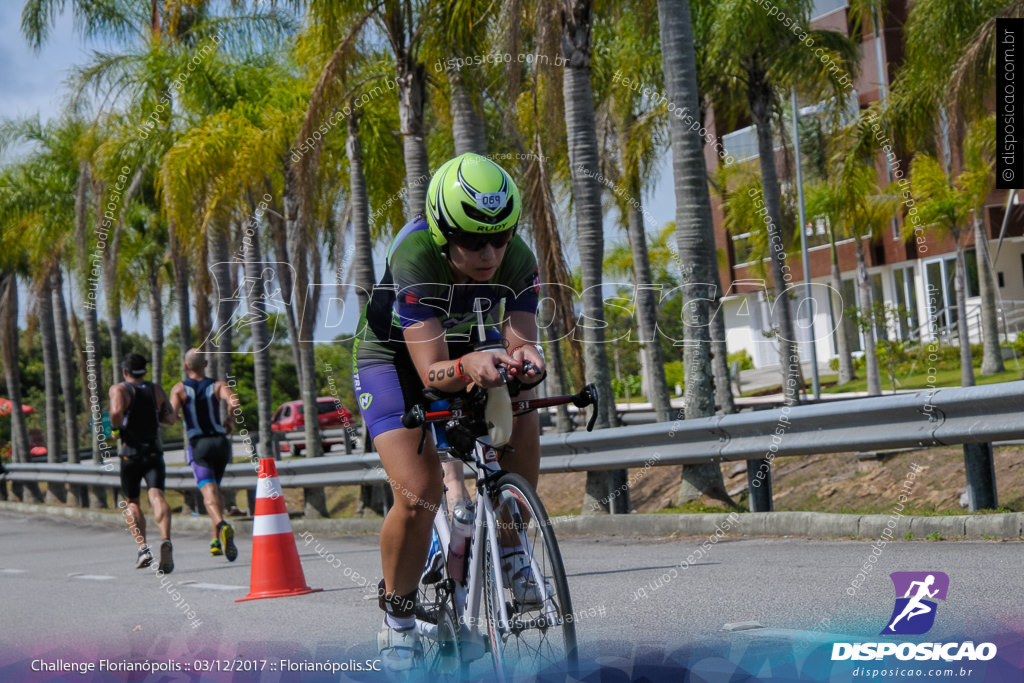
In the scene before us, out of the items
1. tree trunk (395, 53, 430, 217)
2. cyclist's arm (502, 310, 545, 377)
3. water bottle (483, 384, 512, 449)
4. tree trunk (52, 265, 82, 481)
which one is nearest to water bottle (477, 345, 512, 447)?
water bottle (483, 384, 512, 449)

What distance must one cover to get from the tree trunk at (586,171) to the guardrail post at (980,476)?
6058 mm

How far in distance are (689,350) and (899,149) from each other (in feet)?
36.4

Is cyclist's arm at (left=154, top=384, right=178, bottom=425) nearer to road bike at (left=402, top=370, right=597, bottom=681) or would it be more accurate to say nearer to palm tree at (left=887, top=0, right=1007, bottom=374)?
road bike at (left=402, top=370, right=597, bottom=681)

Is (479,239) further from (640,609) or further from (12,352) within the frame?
(12,352)

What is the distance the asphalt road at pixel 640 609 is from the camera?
16.2 ft

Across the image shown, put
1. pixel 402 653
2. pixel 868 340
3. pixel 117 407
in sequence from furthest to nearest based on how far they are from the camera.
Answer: pixel 868 340 < pixel 117 407 < pixel 402 653

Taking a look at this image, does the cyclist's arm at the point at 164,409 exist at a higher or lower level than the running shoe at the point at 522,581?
higher

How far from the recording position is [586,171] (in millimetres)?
14328

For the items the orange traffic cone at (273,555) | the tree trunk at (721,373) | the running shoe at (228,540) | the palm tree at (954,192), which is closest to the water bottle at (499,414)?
the orange traffic cone at (273,555)

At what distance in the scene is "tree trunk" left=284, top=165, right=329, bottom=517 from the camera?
54.0 feet

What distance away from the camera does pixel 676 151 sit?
12.2 metres

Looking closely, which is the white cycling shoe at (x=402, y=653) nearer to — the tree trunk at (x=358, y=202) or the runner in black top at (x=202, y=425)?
the runner in black top at (x=202, y=425)

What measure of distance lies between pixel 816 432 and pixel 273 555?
14.0ft

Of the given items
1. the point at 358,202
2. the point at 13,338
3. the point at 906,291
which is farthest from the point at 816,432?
the point at 906,291
